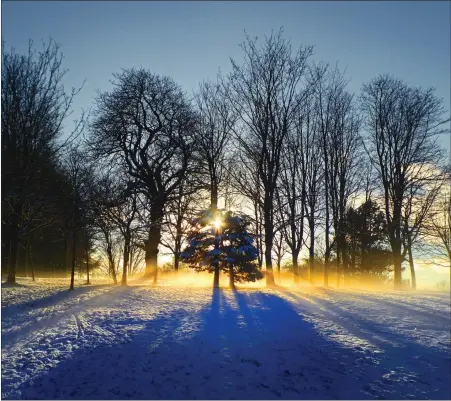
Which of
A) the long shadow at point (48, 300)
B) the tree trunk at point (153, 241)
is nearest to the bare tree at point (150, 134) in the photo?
the tree trunk at point (153, 241)

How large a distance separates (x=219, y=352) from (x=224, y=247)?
9061 mm

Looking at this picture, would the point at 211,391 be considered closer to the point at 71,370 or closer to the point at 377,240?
the point at 71,370

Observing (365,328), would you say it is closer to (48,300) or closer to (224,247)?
(224,247)

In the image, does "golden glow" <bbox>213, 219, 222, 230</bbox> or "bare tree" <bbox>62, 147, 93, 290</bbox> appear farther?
"golden glow" <bbox>213, 219, 222, 230</bbox>

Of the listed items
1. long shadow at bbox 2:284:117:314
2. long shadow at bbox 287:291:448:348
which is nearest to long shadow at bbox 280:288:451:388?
long shadow at bbox 287:291:448:348

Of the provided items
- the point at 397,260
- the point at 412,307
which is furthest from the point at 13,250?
the point at 397,260

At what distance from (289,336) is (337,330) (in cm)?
151

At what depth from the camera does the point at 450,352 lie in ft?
25.3

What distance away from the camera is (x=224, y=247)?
1652cm

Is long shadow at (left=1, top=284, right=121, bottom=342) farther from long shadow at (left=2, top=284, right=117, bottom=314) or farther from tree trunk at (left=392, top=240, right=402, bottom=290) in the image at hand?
tree trunk at (left=392, top=240, right=402, bottom=290)

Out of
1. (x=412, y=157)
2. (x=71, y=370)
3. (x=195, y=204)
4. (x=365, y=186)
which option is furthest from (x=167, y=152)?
(x=71, y=370)

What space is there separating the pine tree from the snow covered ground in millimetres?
4720

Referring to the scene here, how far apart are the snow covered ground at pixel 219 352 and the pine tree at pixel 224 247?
186 inches

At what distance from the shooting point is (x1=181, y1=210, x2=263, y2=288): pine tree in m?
16.4
